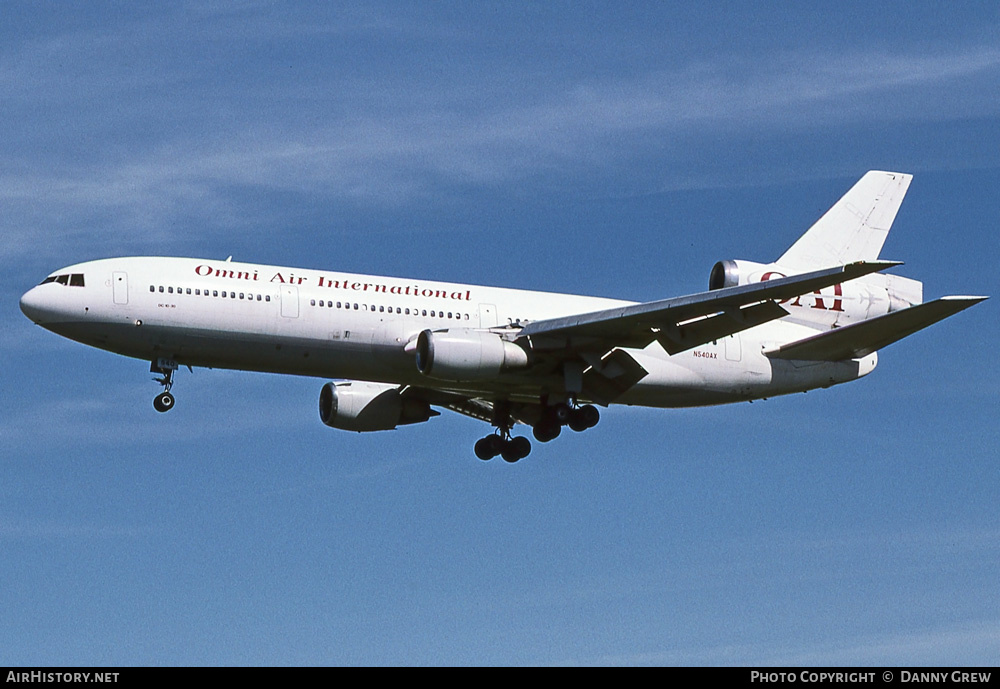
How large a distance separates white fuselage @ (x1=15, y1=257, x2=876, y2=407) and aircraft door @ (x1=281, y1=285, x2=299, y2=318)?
0.03 m

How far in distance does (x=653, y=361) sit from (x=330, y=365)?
1057 centimetres

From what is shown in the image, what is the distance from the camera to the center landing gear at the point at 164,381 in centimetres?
4659

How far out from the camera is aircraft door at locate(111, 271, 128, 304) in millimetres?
46125

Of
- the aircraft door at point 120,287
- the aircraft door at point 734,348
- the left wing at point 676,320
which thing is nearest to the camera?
the left wing at point 676,320

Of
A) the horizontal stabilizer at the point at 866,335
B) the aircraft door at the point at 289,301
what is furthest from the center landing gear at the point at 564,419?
the aircraft door at the point at 289,301

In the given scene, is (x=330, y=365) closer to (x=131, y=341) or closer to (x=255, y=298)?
(x=255, y=298)

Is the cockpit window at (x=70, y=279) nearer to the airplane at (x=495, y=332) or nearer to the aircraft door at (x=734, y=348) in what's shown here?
the airplane at (x=495, y=332)

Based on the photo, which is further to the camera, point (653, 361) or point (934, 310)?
point (653, 361)

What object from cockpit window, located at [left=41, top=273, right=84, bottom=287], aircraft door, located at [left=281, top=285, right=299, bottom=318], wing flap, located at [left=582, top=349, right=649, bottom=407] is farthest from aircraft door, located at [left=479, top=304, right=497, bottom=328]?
cockpit window, located at [left=41, top=273, right=84, bottom=287]

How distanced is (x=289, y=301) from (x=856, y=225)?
20.6 meters

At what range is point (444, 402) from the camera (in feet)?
178

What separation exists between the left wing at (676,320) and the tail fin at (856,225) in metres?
7.27
